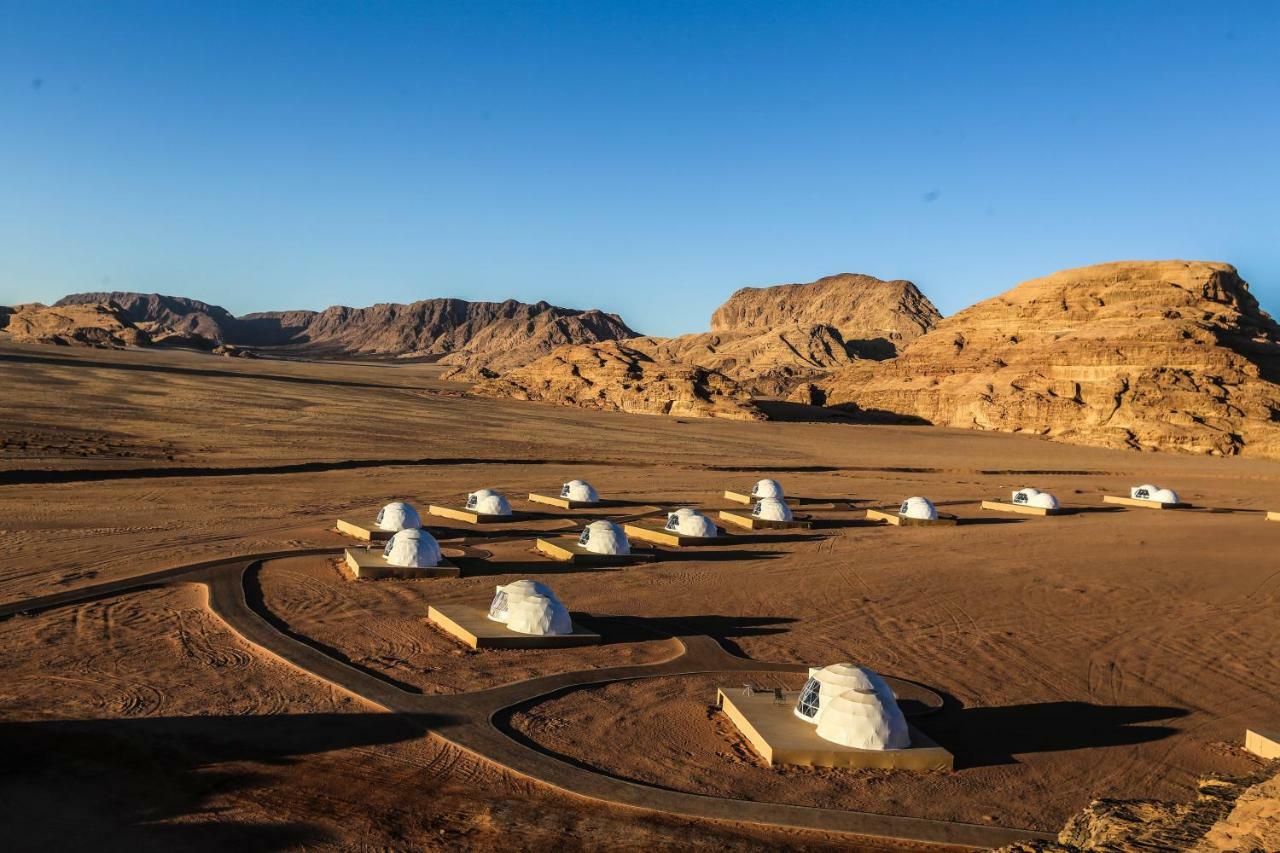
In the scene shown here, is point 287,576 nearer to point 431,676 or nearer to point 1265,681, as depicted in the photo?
point 431,676

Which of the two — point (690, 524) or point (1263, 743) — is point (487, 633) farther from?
point (690, 524)

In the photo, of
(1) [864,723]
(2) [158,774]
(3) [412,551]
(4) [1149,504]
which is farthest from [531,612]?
(4) [1149,504]

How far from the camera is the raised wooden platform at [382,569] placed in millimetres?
20531

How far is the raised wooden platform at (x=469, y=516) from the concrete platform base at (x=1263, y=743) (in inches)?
780

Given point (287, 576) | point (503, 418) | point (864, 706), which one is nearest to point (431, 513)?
point (287, 576)

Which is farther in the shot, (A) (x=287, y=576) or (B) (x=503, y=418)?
(B) (x=503, y=418)

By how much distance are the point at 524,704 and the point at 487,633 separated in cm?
293

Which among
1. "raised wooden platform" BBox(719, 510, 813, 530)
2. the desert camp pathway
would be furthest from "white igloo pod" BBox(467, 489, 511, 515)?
the desert camp pathway

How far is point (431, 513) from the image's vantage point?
29906mm

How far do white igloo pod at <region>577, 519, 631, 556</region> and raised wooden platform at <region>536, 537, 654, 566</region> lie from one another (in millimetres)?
118

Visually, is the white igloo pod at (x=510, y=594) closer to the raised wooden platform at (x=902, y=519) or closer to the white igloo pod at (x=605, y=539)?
the white igloo pod at (x=605, y=539)

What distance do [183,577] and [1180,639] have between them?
19.0 m

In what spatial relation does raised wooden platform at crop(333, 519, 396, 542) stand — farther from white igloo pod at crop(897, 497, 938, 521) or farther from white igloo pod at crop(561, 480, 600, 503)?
white igloo pod at crop(897, 497, 938, 521)

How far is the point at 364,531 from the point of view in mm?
24641
